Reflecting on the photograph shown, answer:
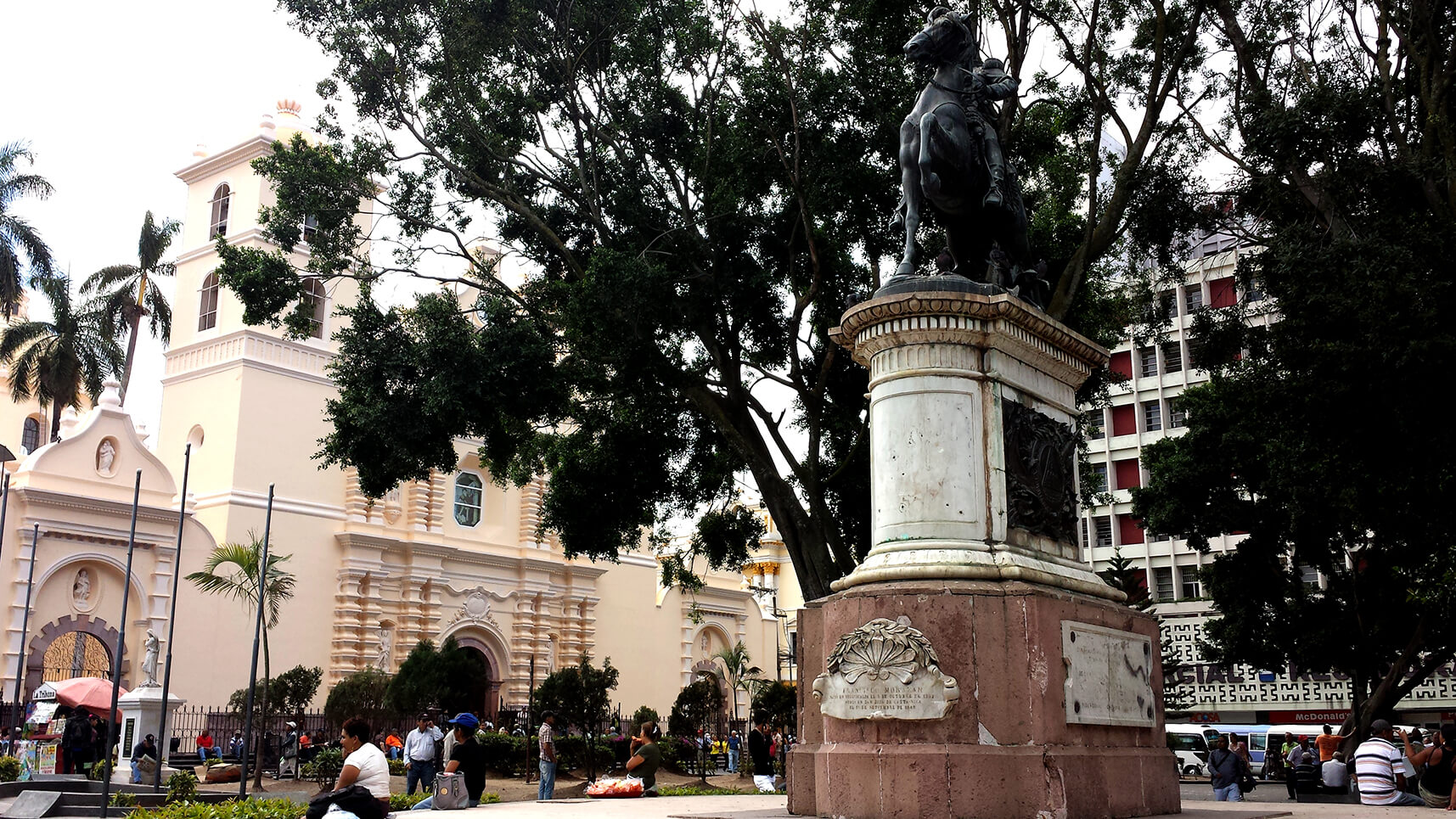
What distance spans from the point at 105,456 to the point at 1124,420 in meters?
29.0

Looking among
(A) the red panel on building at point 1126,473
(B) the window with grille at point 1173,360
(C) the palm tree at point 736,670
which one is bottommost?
(C) the palm tree at point 736,670

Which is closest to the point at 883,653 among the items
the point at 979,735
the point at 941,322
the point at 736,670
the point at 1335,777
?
the point at 979,735

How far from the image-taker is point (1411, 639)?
20.0 metres

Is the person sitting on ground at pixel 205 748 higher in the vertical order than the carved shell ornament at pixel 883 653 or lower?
lower

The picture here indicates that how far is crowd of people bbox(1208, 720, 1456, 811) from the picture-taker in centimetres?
1094

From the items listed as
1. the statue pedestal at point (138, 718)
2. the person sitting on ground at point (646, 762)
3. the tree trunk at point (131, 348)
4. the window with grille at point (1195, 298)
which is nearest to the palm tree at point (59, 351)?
the tree trunk at point (131, 348)

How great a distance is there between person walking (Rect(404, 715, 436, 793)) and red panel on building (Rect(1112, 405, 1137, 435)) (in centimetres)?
2863

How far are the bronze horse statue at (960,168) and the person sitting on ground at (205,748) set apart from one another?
20226 millimetres

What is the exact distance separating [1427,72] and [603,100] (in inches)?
372

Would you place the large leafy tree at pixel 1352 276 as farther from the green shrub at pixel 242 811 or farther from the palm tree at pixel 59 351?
the palm tree at pixel 59 351

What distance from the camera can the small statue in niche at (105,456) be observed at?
2606 cm

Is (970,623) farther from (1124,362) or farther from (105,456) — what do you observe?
(1124,362)

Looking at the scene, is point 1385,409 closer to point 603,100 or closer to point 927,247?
point 927,247

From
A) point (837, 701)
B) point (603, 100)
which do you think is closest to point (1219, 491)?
point (603, 100)
